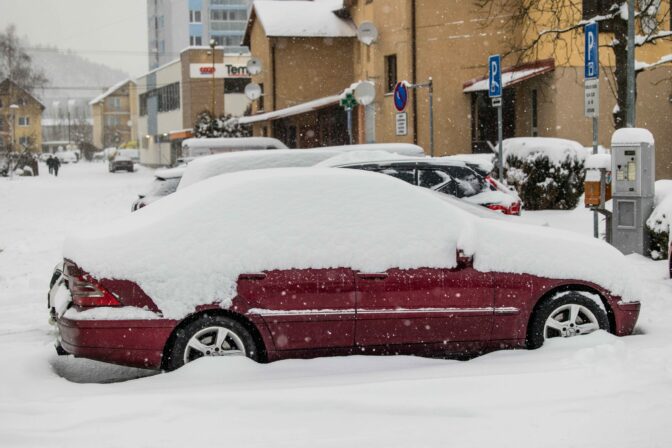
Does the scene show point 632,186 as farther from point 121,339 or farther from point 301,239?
point 121,339

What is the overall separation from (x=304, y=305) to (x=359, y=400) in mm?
962

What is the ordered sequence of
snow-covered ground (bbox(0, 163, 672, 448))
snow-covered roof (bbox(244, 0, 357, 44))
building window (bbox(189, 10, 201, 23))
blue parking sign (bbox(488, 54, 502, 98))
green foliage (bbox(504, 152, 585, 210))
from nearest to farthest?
snow-covered ground (bbox(0, 163, 672, 448))
blue parking sign (bbox(488, 54, 502, 98))
green foliage (bbox(504, 152, 585, 210))
snow-covered roof (bbox(244, 0, 357, 44))
building window (bbox(189, 10, 201, 23))

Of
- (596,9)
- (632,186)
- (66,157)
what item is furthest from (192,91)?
(632,186)

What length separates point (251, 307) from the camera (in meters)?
6.14

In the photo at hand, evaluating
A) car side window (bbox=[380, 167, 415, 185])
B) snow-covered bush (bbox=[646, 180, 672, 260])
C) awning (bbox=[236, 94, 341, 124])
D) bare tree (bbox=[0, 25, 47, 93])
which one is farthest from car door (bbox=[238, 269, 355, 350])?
bare tree (bbox=[0, 25, 47, 93])

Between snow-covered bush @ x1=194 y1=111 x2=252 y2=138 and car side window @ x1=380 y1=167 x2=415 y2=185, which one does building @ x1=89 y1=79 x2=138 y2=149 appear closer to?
snow-covered bush @ x1=194 y1=111 x2=252 y2=138

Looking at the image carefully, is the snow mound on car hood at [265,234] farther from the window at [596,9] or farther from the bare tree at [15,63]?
the bare tree at [15,63]

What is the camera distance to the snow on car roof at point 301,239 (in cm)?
609

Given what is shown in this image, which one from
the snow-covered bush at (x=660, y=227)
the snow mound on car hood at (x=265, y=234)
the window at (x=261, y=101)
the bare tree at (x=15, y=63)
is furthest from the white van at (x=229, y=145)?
the bare tree at (x=15, y=63)

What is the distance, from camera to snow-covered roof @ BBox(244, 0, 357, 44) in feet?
130

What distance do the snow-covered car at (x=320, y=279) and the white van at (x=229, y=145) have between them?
74.4ft

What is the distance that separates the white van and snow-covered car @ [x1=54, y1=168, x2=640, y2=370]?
2268 centimetres

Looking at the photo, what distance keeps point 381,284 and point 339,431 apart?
1550 mm

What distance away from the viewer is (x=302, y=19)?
40.9m
